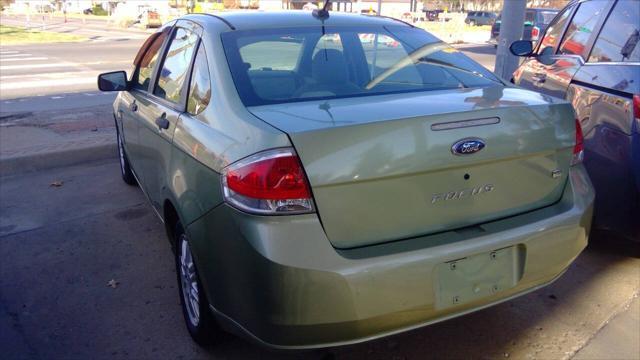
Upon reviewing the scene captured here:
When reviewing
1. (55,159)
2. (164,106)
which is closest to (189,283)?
(164,106)

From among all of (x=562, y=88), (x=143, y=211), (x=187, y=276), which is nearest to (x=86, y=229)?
(x=143, y=211)

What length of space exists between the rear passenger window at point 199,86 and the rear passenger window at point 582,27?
3120mm

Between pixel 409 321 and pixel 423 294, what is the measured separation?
0.13 meters

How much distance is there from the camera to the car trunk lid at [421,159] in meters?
2.22

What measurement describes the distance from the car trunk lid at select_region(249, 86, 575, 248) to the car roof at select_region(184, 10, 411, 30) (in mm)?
839

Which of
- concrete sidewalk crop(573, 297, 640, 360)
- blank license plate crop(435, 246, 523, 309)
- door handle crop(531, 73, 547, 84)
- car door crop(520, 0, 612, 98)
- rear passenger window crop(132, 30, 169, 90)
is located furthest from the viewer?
door handle crop(531, 73, 547, 84)

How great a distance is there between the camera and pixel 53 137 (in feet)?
23.5

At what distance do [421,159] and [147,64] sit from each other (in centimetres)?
276

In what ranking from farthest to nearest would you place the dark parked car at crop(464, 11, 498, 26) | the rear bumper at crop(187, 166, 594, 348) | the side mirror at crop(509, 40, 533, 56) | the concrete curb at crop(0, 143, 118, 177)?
the dark parked car at crop(464, 11, 498, 26)
the concrete curb at crop(0, 143, 118, 177)
the side mirror at crop(509, 40, 533, 56)
the rear bumper at crop(187, 166, 594, 348)

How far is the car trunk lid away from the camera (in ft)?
7.30

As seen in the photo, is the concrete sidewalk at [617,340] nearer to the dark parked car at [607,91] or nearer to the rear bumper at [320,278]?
the dark parked car at [607,91]

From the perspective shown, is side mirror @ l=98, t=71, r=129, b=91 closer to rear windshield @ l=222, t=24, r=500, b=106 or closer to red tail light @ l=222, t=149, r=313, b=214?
rear windshield @ l=222, t=24, r=500, b=106

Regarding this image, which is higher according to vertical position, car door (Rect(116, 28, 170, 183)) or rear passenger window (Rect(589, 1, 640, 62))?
rear passenger window (Rect(589, 1, 640, 62))

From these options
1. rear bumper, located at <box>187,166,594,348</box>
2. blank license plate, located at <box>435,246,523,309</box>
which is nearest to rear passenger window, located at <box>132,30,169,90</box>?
rear bumper, located at <box>187,166,594,348</box>
